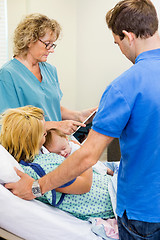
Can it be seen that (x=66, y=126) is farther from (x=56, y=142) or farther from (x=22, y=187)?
(x=22, y=187)

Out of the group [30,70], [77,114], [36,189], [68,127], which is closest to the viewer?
[36,189]

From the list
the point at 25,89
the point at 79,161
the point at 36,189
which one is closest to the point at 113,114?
the point at 79,161

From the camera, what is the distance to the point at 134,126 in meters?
0.98

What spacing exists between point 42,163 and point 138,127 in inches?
22.0

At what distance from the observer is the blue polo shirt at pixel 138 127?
94 cm

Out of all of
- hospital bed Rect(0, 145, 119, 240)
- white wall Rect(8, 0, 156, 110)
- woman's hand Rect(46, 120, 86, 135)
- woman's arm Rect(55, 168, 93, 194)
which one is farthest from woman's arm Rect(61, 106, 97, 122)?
white wall Rect(8, 0, 156, 110)

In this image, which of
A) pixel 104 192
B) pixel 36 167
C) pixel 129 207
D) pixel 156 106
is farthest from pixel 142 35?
pixel 104 192

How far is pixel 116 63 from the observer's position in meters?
3.62

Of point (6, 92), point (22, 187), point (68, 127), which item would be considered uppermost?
point (6, 92)

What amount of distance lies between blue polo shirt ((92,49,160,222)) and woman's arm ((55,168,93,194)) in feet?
1.09

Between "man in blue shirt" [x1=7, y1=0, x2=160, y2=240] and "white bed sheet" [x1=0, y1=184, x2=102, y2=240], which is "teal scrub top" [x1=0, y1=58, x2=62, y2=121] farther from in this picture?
"man in blue shirt" [x1=7, y1=0, x2=160, y2=240]

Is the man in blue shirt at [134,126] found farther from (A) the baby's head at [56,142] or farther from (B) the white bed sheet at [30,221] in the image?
(A) the baby's head at [56,142]

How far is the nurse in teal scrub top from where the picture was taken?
1.87 metres

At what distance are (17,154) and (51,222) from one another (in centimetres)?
34
